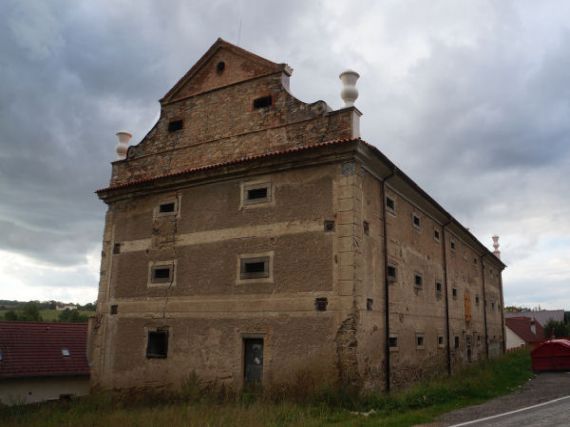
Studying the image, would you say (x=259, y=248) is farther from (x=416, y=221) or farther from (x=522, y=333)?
(x=522, y=333)

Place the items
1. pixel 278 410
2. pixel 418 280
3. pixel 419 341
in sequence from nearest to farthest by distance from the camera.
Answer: pixel 278 410
pixel 419 341
pixel 418 280

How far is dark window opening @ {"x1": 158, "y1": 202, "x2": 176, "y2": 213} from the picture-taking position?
51.3ft

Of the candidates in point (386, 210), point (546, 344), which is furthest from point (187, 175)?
point (546, 344)

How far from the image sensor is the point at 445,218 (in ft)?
64.8

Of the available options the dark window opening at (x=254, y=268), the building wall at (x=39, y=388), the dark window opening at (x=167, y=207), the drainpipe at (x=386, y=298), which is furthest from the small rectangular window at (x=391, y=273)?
the building wall at (x=39, y=388)

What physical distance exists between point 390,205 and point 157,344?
Result: 8.18 meters

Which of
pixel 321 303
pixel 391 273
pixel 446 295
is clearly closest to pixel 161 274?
pixel 321 303

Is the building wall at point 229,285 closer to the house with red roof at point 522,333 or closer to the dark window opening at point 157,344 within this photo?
the dark window opening at point 157,344

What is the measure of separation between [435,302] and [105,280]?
11.7 meters

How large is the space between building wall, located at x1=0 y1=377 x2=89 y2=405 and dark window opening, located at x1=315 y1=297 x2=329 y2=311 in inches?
549

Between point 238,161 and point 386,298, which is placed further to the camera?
point 238,161

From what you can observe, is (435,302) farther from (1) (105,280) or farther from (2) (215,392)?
(1) (105,280)

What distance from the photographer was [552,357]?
20703 millimetres

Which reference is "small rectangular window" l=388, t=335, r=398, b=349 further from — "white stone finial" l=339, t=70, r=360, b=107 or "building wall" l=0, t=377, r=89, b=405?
"building wall" l=0, t=377, r=89, b=405
